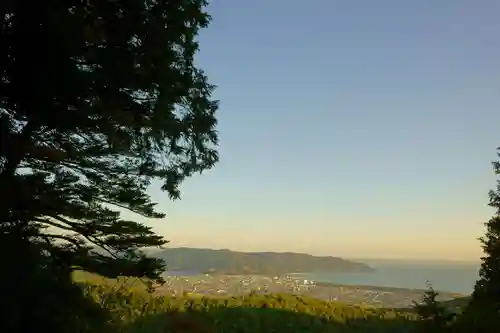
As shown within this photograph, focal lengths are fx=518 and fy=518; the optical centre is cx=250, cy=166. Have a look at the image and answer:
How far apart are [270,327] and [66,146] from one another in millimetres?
5017

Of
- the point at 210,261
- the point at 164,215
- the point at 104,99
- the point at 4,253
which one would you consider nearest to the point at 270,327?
the point at 164,215

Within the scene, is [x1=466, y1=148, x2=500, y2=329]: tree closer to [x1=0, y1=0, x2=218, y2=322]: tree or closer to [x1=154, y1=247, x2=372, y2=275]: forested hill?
[x1=0, y1=0, x2=218, y2=322]: tree

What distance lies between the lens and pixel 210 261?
22.6 metres

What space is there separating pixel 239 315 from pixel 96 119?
5178 mm

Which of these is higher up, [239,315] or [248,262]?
[248,262]

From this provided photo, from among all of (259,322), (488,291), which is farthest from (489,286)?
(259,322)

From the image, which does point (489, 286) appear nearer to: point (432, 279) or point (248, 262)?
point (432, 279)

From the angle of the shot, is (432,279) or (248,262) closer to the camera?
(432,279)

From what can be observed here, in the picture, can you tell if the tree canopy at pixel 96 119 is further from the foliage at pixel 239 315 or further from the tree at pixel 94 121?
the foliage at pixel 239 315

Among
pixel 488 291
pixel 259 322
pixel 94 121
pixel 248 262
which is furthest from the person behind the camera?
pixel 248 262

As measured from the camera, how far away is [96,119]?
16.1ft

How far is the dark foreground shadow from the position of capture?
810 centimetres

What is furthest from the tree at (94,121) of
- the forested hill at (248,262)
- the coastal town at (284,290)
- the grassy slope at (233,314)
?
the forested hill at (248,262)

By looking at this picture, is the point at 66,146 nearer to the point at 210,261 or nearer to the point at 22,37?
the point at 22,37
